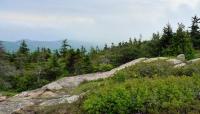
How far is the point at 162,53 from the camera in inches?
1348

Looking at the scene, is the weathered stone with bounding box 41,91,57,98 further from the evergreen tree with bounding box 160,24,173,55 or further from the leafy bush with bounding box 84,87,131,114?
the evergreen tree with bounding box 160,24,173,55

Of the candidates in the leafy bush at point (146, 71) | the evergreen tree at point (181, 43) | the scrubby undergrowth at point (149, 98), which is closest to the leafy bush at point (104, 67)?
the evergreen tree at point (181, 43)

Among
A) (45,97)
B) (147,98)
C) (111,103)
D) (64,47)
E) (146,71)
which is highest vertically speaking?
(64,47)

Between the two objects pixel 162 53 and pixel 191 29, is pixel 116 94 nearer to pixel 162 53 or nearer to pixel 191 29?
pixel 162 53

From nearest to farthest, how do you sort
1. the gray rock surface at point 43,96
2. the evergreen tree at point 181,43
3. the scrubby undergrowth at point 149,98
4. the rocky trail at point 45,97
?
the scrubby undergrowth at point 149,98 → the gray rock surface at point 43,96 → the rocky trail at point 45,97 → the evergreen tree at point 181,43

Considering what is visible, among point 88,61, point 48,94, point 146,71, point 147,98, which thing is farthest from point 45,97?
point 88,61

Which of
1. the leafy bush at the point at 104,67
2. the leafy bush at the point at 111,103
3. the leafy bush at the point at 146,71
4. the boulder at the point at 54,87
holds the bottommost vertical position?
the leafy bush at the point at 104,67

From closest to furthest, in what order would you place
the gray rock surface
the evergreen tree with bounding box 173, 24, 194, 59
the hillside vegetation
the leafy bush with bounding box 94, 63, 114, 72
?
the hillside vegetation < the gray rock surface < the evergreen tree with bounding box 173, 24, 194, 59 < the leafy bush with bounding box 94, 63, 114, 72

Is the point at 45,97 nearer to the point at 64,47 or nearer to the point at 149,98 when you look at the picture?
the point at 149,98

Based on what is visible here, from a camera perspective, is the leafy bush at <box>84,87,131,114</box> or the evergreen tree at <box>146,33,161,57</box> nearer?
the leafy bush at <box>84,87,131,114</box>

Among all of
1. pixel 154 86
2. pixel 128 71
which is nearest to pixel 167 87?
pixel 154 86

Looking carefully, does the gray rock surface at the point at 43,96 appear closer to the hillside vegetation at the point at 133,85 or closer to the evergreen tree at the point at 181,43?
the hillside vegetation at the point at 133,85

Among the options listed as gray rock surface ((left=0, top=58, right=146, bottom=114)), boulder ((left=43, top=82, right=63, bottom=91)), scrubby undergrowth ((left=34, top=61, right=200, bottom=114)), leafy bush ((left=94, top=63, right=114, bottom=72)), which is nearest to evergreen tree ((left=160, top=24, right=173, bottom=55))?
leafy bush ((left=94, top=63, right=114, bottom=72))

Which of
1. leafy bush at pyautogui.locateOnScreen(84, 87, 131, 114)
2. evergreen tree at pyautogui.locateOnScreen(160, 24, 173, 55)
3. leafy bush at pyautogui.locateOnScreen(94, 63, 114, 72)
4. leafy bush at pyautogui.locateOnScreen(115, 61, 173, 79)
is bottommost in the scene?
leafy bush at pyautogui.locateOnScreen(94, 63, 114, 72)
